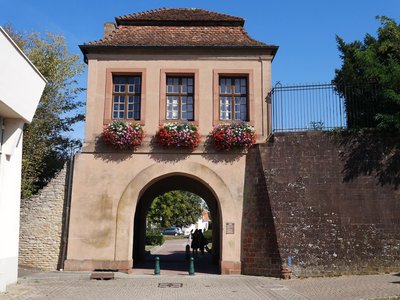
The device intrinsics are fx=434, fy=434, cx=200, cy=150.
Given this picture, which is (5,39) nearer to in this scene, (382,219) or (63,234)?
(63,234)

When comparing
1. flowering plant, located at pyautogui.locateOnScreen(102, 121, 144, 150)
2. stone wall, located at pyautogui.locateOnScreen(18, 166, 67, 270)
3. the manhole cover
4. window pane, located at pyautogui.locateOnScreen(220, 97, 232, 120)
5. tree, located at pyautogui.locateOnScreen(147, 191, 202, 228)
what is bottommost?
the manhole cover

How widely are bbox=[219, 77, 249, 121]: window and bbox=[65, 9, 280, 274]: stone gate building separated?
Answer: 39 millimetres

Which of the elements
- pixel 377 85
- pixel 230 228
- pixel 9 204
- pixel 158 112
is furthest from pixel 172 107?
pixel 377 85

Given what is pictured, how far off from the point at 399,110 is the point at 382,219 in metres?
3.90

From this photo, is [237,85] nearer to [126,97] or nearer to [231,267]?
[126,97]

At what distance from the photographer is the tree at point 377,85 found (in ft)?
48.6

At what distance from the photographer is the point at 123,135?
621 inches

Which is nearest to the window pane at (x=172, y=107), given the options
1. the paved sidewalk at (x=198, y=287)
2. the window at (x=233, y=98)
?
the window at (x=233, y=98)

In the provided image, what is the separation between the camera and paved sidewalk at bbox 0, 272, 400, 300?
10.8 meters

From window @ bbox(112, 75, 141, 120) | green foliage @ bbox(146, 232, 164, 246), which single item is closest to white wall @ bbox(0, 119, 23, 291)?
window @ bbox(112, 75, 141, 120)

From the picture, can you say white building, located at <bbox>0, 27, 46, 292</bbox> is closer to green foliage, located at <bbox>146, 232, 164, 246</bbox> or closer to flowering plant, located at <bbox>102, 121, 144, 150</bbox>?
flowering plant, located at <bbox>102, 121, 144, 150</bbox>

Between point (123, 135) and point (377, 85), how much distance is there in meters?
9.45

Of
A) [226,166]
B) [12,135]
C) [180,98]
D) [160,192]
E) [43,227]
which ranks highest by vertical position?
[180,98]

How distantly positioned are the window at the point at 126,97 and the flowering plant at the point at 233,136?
3231mm
